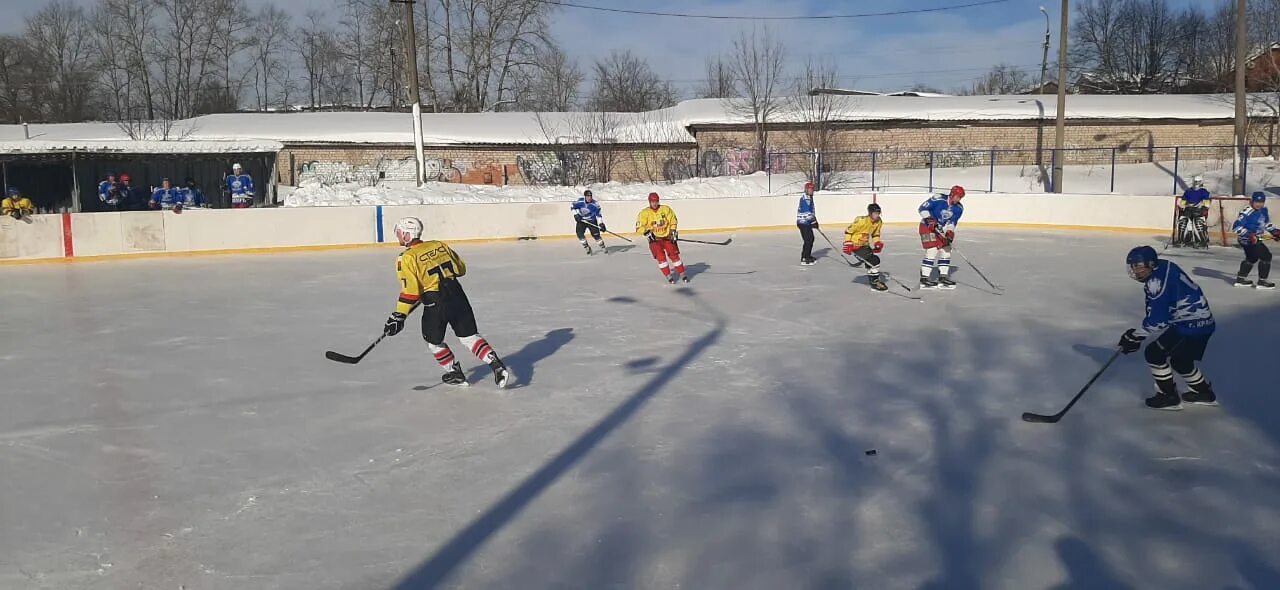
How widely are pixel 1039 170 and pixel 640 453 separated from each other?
26.2 m

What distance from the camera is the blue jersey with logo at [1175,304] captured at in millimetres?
5535

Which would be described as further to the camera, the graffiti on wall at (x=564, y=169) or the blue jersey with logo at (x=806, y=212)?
the graffiti on wall at (x=564, y=169)

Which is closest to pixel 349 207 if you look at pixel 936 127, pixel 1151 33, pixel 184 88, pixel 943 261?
pixel 943 261

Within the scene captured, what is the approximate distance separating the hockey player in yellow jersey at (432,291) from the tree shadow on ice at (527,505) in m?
1.12

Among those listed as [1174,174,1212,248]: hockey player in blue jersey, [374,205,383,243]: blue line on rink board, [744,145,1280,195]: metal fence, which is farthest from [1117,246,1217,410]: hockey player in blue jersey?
[744,145,1280,195]: metal fence

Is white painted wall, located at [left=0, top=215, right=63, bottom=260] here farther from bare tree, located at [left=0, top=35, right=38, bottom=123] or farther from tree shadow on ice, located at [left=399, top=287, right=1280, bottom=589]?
bare tree, located at [left=0, top=35, right=38, bottom=123]

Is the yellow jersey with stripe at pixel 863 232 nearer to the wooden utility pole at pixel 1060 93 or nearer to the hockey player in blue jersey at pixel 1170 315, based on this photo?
the hockey player in blue jersey at pixel 1170 315

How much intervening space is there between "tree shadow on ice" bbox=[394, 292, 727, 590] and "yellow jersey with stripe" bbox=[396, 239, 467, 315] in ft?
4.73

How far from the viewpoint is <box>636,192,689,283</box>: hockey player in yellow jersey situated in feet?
37.4

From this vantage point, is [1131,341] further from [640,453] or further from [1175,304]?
[640,453]

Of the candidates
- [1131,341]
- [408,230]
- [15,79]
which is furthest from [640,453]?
[15,79]

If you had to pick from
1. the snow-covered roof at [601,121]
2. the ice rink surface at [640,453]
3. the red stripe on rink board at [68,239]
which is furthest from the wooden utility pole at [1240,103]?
the red stripe on rink board at [68,239]

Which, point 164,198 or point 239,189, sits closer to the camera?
point 164,198

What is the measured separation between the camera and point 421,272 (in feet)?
20.1
